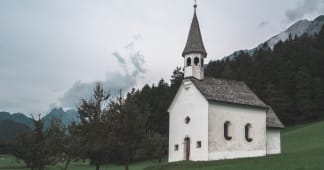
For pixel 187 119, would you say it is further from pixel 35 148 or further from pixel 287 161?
pixel 35 148

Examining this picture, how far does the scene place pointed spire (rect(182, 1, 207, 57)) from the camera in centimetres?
4684

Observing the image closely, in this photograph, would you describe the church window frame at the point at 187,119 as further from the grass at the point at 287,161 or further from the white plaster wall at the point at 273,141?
the white plaster wall at the point at 273,141

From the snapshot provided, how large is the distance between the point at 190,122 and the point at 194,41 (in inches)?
354

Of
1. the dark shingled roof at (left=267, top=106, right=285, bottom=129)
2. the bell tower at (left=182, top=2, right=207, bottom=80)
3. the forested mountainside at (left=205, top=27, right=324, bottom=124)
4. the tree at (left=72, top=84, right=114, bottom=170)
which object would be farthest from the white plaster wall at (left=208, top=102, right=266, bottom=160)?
the forested mountainside at (left=205, top=27, right=324, bottom=124)

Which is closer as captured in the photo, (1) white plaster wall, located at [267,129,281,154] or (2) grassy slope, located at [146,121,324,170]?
(2) grassy slope, located at [146,121,324,170]

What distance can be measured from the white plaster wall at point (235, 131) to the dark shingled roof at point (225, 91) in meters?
0.60

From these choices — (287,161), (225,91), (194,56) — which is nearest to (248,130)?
(225,91)

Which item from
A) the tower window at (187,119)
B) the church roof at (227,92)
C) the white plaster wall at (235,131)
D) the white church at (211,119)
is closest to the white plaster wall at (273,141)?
the white church at (211,119)

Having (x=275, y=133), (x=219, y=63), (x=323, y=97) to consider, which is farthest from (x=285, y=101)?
(x=275, y=133)

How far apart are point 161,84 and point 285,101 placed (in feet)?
109

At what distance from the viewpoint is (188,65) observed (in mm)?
47281

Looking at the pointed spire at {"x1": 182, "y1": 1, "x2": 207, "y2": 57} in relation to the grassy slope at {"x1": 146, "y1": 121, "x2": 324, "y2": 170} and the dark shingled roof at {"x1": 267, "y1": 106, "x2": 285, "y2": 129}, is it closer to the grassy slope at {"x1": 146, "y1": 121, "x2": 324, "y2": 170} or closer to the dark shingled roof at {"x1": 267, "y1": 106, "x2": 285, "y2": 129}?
the dark shingled roof at {"x1": 267, "y1": 106, "x2": 285, "y2": 129}

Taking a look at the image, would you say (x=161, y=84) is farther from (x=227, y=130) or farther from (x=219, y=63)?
(x=227, y=130)

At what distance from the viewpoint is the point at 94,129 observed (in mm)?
31953
